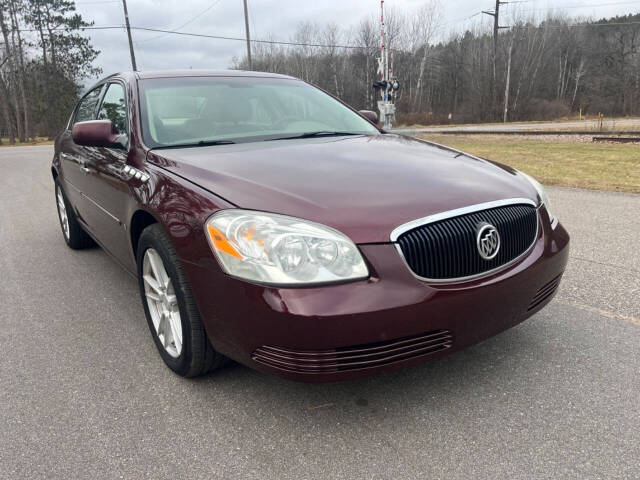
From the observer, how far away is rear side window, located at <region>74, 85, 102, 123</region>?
424cm

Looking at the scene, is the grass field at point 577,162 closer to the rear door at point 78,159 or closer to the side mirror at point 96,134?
the rear door at point 78,159

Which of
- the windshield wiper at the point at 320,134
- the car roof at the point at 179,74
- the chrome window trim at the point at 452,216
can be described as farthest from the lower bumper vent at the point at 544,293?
the car roof at the point at 179,74

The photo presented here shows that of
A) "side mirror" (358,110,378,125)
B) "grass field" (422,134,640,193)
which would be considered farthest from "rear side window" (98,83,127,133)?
"grass field" (422,134,640,193)

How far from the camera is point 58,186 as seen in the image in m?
5.41

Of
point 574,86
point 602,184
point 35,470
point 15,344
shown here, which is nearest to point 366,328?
point 35,470

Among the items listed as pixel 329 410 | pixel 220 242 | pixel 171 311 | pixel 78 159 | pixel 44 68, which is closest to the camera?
pixel 220 242

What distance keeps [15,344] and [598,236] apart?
4.97 m

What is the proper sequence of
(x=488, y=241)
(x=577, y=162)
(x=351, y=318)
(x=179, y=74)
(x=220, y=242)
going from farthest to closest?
(x=577, y=162), (x=179, y=74), (x=488, y=241), (x=220, y=242), (x=351, y=318)

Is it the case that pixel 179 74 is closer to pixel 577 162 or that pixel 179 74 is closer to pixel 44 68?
pixel 577 162

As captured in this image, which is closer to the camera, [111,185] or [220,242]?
[220,242]

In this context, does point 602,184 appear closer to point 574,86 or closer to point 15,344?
point 15,344

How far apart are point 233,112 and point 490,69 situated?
1953 inches

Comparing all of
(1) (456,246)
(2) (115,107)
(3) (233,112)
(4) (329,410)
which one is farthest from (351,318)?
(2) (115,107)

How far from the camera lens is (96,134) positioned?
9.74 feet
